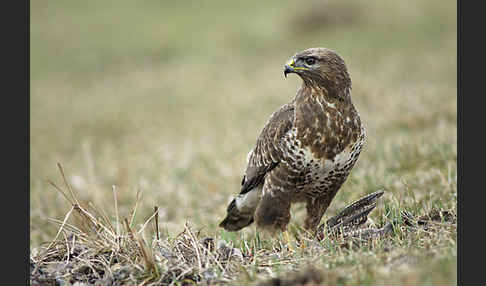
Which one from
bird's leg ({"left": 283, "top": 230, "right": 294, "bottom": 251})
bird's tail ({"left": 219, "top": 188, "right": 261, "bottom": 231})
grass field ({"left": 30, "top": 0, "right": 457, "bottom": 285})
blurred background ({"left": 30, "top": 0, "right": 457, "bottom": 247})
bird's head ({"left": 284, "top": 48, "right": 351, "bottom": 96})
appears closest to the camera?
grass field ({"left": 30, "top": 0, "right": 457, "bottom": 285})

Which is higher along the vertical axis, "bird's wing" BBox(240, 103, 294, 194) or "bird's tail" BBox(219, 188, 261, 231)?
"bird's wing" BBox(240, 103, 294, 194)

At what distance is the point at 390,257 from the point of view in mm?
2840

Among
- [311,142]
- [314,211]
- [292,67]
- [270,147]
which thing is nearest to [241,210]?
[314,211]

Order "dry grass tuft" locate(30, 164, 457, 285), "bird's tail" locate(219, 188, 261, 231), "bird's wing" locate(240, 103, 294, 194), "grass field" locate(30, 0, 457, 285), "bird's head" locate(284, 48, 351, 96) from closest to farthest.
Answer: "dry grass tuft" locate(30, 164, 457, 285) < "grass field" locate(30, 0, 457, 285) < "bird's head" locate(284, 48, 351, 96) < "bird's wing" locate(240, 103, 294, 194) < "bird's tail" locate(219, 188, 261, 231)

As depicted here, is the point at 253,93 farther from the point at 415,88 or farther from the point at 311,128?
the point at 311,128

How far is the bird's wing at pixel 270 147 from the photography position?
404 cm

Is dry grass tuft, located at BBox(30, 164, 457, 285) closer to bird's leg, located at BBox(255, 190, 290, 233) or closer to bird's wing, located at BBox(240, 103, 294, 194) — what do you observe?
bird's leg, located at BBox(255, 190, 290, 233)

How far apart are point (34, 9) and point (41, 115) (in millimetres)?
14835

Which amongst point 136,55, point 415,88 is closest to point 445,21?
point 415,88

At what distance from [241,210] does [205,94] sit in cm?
909

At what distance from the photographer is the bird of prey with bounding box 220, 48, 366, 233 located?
3.83 m

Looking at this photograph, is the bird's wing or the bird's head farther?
the bird's wing

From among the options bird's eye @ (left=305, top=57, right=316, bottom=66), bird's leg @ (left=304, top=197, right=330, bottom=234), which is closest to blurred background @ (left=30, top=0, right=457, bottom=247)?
bird's leg @ (left=304, top=197, right=330, bottom=234)

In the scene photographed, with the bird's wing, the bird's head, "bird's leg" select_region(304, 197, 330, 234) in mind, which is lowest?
"bird's leg" select_region(304, 197, 330, 234)
